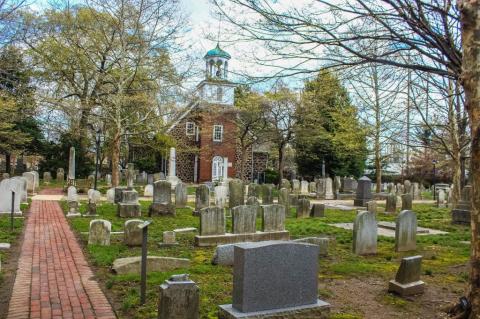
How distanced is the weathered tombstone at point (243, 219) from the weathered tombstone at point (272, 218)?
58 centimetres

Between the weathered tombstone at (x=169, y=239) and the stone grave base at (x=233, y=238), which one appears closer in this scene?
the weathered tombstone at (x=169, y=239)

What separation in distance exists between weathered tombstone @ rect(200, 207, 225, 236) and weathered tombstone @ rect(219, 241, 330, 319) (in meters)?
5.64

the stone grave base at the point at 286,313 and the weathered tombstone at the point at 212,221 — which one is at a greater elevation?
the weathered tombstone at the point at 212,221

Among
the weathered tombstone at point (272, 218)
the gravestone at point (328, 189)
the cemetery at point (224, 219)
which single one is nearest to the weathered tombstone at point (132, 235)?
the cemetery at point (224, 219)

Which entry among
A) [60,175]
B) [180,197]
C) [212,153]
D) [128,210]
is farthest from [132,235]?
[212,153]

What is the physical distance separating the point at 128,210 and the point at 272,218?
19.8ft

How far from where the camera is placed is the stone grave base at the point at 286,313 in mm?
4809

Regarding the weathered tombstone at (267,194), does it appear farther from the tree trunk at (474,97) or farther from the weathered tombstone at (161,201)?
the tree trunk at (474,97)

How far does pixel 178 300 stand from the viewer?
4711 millimetres

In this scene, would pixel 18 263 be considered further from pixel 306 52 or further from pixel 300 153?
pixel 300 153

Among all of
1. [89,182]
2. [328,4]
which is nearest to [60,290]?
[328,4]

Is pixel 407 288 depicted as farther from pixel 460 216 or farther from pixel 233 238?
pixel 460 216

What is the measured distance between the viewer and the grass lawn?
20.1 feet

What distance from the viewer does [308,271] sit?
5297 mm
